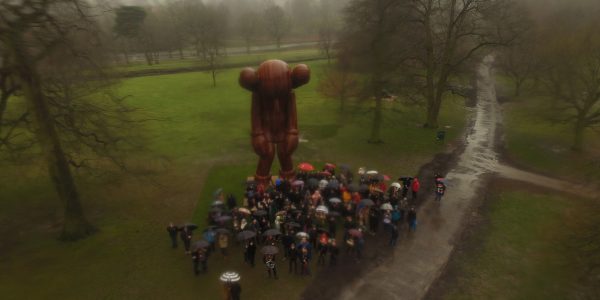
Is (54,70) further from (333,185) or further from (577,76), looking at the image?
(577,76)

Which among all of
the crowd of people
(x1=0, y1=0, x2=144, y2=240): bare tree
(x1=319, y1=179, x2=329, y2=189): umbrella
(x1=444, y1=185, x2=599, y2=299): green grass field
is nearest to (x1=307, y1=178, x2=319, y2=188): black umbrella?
the crowd of people

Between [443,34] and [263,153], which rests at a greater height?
[443,34]

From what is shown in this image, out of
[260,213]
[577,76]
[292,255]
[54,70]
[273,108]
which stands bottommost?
[292,255]

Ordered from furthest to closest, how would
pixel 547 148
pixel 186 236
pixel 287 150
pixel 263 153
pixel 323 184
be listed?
pixel 547 148 < pixel 287 150 < pixel 263 153 < pixel 323 184 < pixel 186 236

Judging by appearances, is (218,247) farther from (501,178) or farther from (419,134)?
(419,134)

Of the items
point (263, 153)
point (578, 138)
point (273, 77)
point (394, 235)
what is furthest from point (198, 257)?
point (578, 138)

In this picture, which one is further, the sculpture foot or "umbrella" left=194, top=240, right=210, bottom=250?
the sculpture foot

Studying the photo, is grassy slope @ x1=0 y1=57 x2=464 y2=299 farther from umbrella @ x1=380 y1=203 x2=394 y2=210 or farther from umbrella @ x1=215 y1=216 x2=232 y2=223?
umbrella @ x1=380 y1=203 x2=394 y2=210
